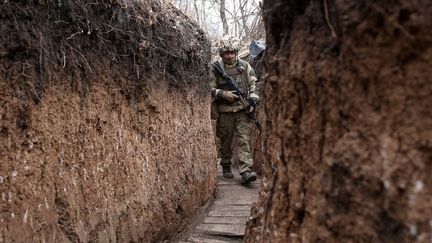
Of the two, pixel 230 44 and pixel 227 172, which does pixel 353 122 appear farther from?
pixel 227 172

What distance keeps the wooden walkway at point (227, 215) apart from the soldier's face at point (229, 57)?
187cm

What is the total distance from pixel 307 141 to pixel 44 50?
1937 millimetres

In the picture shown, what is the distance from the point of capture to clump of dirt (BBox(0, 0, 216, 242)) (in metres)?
2.33

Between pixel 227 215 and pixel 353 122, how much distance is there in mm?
3938

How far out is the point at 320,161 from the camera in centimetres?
125

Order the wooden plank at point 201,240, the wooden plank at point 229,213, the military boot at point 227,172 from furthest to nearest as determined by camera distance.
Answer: the military boot at point 227,172 → the wooden plank at point 229,213 → the wooden plank at point 201,240

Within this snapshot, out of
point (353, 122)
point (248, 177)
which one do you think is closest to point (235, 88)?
point (248, 177)

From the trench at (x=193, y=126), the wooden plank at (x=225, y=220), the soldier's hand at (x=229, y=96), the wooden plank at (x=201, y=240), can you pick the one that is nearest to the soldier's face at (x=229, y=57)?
the trench at (x=193, y=126)

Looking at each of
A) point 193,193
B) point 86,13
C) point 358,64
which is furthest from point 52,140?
point 193,193

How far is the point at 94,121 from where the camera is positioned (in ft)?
10.0

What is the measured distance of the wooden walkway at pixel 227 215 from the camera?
14.0 feet

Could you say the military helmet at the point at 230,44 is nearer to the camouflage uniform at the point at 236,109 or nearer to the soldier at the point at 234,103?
the soldier at the point at 234,103

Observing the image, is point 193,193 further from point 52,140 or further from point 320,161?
point 320,161

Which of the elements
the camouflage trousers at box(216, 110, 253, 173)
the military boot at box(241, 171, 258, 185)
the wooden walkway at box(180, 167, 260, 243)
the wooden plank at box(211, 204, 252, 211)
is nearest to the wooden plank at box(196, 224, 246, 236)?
the wooden walkway at box(180, 167, 260, 243)
